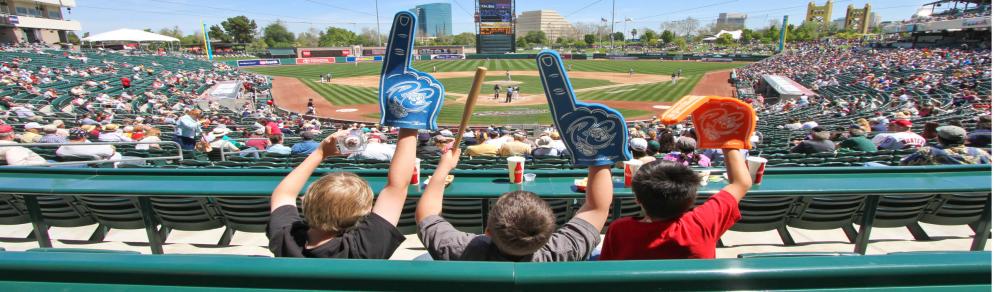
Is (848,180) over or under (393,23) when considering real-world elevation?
under

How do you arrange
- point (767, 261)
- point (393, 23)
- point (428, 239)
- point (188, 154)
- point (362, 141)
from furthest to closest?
point (188, 154), point (362, 141), point (393, 23), point (428, 239), point (767, 261)

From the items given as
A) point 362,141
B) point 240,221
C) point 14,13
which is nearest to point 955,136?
point 362,141

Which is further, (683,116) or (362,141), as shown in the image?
(362,141)

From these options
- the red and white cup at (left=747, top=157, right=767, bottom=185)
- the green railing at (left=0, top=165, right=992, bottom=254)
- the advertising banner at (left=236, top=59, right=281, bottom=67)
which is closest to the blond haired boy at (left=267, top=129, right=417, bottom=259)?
the green railing at (left=0, top=165, right=992, bottom=254)

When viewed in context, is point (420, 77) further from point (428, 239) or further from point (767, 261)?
point (767, 261)

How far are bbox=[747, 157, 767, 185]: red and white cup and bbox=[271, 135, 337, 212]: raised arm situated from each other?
259 cm

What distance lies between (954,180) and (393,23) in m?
3.70

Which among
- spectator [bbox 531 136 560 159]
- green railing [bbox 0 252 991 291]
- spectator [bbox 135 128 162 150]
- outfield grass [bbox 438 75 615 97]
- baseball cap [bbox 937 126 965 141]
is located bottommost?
outfield grass [bbox 438 75 615 97]

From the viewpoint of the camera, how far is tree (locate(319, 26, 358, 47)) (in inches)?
4972

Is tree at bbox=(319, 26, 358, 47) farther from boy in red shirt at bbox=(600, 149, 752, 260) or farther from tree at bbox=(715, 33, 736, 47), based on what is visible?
boy in red shirt at bbox=(600, 149, 752, 260)

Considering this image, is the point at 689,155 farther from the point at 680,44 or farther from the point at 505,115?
the point at 680,44

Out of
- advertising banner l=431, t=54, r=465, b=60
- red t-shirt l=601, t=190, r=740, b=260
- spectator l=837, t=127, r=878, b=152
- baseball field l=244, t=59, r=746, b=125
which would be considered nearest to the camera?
red t-shirt l=601, t=190, r=740, b=260

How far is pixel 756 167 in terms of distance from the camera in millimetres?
3062

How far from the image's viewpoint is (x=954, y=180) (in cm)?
309
